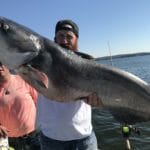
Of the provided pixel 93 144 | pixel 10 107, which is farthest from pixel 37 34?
pixel 10 107

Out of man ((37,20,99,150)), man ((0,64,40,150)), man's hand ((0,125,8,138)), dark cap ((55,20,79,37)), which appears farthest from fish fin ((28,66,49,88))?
man's hand ((0,125,8,138))

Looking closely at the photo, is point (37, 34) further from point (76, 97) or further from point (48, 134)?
point (48, 134)

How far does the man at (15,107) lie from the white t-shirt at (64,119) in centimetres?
145

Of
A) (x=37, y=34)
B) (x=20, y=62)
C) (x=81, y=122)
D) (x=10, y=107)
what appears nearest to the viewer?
(x=20, y=62)

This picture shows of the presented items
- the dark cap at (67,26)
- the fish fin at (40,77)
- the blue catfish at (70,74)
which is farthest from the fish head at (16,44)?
the dark cap at (67,26)

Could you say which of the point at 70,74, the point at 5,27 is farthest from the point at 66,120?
the point at 5,27

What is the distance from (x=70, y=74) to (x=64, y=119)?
0.76 m

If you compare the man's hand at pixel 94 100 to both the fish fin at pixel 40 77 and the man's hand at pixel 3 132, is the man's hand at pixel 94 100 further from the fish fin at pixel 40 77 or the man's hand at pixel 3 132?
the man's hand at pixel 3 132

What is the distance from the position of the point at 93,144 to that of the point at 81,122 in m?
0.39

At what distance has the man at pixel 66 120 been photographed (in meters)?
5.21

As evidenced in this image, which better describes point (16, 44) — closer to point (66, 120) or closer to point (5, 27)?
point (5, 27)

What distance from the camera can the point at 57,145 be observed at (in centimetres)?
528

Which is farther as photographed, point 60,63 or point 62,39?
point 62,39

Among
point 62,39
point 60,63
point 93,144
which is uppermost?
point 62,39
